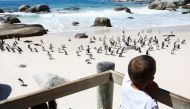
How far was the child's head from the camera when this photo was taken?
3.00 metres

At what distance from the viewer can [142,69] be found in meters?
2.99

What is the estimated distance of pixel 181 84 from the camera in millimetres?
9469

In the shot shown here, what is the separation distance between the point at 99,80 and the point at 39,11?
40.4 metres

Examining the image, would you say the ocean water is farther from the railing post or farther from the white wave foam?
the railing post

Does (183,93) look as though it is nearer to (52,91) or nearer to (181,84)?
(181,84)

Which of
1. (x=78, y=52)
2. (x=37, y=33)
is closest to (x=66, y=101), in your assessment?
(x=78, y=52)

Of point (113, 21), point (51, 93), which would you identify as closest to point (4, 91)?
point (51, 93)

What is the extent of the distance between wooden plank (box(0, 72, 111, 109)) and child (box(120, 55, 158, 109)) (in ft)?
3.08

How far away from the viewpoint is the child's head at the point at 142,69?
9.83 ft

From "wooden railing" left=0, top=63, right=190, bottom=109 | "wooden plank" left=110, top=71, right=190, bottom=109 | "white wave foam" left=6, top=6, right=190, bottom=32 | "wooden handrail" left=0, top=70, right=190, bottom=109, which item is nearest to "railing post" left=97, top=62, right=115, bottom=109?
"wooden railing" left=0, top=63, right=190, bottom=109

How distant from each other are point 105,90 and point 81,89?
2.49 ft

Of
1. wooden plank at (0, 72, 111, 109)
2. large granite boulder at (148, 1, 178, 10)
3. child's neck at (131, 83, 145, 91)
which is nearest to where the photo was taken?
child's neck at (131, 83, 145, 91)

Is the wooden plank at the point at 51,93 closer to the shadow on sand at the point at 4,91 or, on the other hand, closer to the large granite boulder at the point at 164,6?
A: the shadow on sand at the point at 4,91

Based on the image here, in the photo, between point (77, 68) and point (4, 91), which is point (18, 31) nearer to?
point (77, 68)
